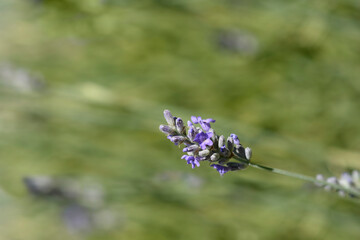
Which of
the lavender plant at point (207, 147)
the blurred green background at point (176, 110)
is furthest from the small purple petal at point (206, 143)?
the blurred green background at point (176, 110)

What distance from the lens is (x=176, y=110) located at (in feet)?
4.23

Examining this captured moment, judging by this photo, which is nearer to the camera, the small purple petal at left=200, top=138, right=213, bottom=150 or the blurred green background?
the small purple petal at left=200, top=138, right=213, bottom=150

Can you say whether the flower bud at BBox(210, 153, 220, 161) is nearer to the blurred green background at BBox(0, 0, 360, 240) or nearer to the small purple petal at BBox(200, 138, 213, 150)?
the small purple petal at BBox(200, 138, 213, 150)

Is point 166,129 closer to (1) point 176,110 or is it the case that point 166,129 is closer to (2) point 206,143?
(2) point 206,143

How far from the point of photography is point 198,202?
1.58m

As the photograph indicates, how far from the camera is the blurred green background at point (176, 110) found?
4.59ft

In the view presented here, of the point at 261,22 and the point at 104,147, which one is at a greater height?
the point at 261,22

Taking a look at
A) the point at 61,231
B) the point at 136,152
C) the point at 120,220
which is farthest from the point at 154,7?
the point at 61,231

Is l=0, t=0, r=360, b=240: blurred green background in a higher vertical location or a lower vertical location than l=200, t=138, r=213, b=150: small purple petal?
higher

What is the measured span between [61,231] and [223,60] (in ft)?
3.39

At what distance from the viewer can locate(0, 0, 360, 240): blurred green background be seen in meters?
1.40

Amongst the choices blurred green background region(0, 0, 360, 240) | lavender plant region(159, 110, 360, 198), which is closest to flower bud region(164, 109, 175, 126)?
lavender plant region(159, 110, 360, 198)

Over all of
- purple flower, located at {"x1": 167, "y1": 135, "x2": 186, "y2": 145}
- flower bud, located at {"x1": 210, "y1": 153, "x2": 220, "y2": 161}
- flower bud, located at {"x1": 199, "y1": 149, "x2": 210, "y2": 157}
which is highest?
purple flower, located at {"x1": 167, "y1": 135, "x2": 186, "y2": 145}

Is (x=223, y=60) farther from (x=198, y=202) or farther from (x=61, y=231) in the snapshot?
(x=61, y=231)
